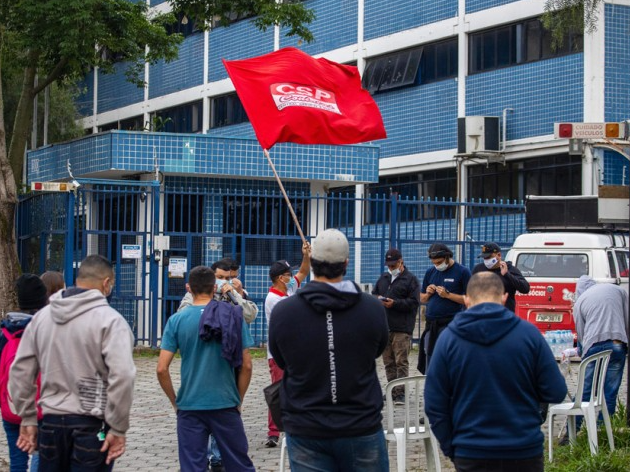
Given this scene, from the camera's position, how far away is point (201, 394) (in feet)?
25.0

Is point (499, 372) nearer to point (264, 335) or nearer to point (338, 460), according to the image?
point (338, 460)

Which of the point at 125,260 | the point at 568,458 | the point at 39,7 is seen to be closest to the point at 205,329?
the point at 568,458

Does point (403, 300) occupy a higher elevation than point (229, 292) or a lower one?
lower

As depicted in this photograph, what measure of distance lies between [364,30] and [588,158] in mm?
8694

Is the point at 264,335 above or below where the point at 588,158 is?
below

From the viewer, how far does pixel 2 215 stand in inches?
733

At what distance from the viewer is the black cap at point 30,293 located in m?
7.25

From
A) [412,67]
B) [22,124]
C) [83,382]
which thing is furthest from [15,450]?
[412,67]

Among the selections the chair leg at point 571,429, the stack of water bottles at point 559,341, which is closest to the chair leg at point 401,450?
the chair leg at point 571,429

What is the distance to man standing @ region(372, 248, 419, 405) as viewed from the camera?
12555 mm

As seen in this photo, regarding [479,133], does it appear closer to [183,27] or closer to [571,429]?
[183,27]

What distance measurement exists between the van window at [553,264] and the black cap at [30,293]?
11.9 meters

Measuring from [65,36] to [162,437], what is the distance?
12.2m

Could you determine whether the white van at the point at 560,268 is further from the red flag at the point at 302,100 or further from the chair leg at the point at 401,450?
the chair leg at the point at 401,450
